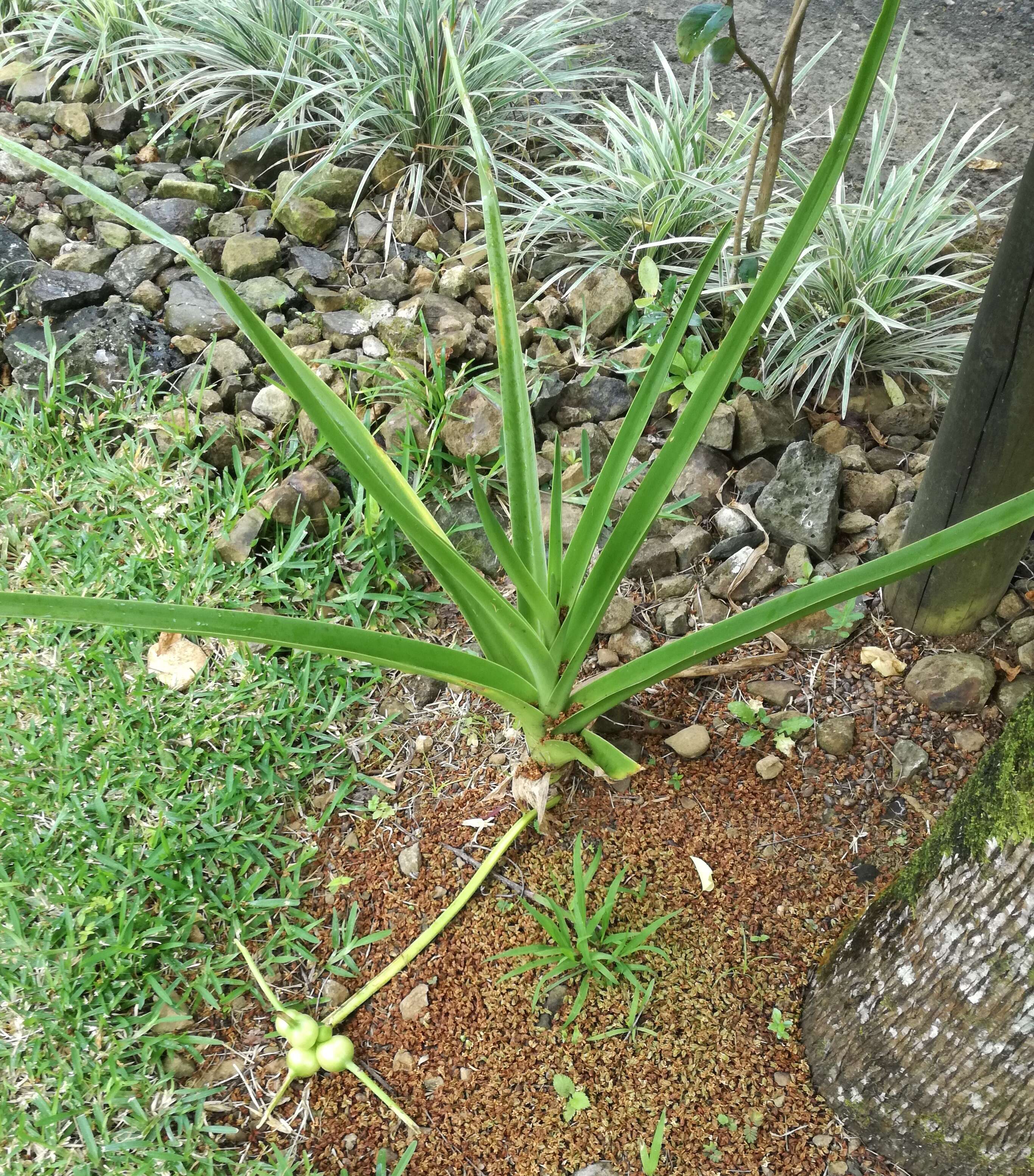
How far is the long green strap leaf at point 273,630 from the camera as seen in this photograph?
920 mm

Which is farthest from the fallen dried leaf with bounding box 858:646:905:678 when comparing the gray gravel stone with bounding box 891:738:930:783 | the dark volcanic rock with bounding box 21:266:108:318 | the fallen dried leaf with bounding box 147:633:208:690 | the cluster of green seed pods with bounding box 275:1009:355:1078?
the dark volcanic rock with bounding box 21:266:108:318

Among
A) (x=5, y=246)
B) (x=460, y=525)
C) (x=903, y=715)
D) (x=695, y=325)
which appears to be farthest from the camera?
(x=5, y=246)

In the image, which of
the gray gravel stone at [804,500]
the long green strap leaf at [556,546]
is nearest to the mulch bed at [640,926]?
the gray gravel stone at [804,500]

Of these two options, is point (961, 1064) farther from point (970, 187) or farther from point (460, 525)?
point (970, 187)

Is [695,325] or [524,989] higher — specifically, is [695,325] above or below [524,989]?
above

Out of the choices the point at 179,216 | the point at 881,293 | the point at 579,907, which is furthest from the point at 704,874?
the point at 179,216

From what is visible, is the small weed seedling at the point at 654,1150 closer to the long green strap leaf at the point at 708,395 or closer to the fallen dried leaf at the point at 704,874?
the fallen dried leaf at the point at 704,874

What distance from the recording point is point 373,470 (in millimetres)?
1216

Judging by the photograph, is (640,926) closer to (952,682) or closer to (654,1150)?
(654,1150)

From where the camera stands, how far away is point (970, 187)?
2.76 metres

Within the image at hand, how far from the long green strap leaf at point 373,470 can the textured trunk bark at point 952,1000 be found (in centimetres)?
58

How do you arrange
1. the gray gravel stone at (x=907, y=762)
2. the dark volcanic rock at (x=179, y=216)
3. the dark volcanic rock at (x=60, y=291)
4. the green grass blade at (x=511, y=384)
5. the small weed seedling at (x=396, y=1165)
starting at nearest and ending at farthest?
the green grass blade at (x=511, y=384), the small weed seedling at (x=396, y=1165), the gray gravel stone at (x=907, y=762), the dark volcanic rock at (x=60, y=291), the dark volcanic rock at (x=179, y=216)

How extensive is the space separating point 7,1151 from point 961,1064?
1.28m

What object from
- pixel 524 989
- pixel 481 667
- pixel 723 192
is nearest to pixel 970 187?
pixel 723 192
